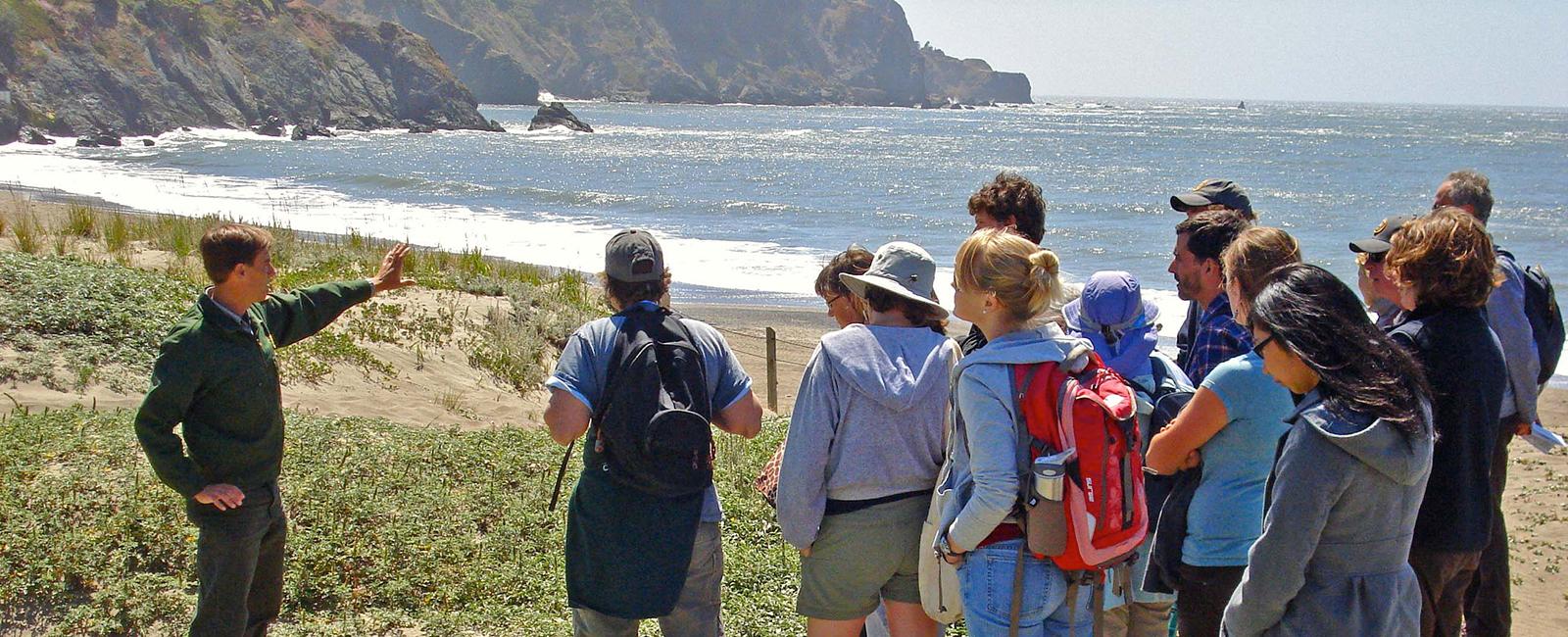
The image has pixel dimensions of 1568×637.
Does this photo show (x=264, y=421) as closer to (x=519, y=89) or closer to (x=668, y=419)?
(x=668, y=419)

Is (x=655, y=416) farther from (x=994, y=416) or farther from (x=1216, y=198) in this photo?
(x=1216, y=198)

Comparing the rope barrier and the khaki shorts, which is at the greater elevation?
the khaki shorts

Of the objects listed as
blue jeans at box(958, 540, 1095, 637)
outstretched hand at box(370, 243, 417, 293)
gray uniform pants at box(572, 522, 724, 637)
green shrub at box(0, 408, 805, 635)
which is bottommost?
green shrub at box(0, 408, 805, 635)

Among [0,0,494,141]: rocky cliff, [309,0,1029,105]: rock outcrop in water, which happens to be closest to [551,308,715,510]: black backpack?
[0,0,494,141]: rocky cliff

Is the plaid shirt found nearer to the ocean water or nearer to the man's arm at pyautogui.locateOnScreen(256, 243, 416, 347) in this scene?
the man's arm at pyautogui.locateOnScreen(256, 243, 416, 347)

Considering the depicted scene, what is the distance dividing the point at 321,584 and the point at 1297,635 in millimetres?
4085

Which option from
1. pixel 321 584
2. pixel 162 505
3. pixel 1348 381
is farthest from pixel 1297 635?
pixel 162 505

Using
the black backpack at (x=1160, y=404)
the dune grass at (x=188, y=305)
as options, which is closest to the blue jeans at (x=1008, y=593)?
the black backpack at (x=1160, y=404)

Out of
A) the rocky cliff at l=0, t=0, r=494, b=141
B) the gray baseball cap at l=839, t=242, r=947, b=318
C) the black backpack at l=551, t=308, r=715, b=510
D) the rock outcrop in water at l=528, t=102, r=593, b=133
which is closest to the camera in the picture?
the black backpack at l=551, t=308, r=715, b=510

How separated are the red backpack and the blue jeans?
0.24 feet

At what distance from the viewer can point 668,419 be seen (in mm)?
3301

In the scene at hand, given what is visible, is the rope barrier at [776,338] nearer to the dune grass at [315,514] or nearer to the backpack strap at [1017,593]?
the dune grass at [315,514]

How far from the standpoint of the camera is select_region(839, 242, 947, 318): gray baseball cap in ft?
11.6

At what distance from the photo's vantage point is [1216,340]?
3.91 m
